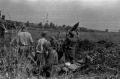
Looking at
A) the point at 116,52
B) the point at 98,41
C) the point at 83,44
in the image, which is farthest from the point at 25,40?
the point at 98,41

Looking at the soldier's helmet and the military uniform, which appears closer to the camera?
the soldier's helmet

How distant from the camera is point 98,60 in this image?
762 centimetres

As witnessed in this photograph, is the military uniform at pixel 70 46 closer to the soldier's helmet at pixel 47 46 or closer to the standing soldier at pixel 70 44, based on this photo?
the standing soldier at pixel 70 44

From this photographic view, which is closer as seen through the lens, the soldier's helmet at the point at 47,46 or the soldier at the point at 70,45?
the soldier's helmet at the point at 47,46

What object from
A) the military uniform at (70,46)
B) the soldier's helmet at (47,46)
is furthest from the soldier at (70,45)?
the soldier's helmet at (47,46)

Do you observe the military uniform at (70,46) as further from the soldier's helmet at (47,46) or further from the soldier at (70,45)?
the soldier's helmet at (47,46)

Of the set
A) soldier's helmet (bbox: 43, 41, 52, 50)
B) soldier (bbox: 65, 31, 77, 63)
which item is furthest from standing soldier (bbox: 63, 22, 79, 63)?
soldier's helmet (bbox: 43, 41, 52, 50)

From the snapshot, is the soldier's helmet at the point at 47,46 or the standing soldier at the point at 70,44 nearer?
the soldier's helmet at the point at 47,46

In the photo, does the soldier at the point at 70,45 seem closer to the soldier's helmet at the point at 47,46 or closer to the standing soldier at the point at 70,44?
the standing soldier at the point at 70,44

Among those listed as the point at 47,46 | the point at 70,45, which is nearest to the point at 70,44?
the point at 70,45

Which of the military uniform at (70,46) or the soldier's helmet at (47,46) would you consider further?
the military uniform at (70,46)

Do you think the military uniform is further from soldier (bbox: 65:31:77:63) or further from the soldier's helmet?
the soldier's helmet

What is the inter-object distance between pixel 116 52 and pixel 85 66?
103 inches

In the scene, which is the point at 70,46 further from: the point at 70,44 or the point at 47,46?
the point at 47,46
